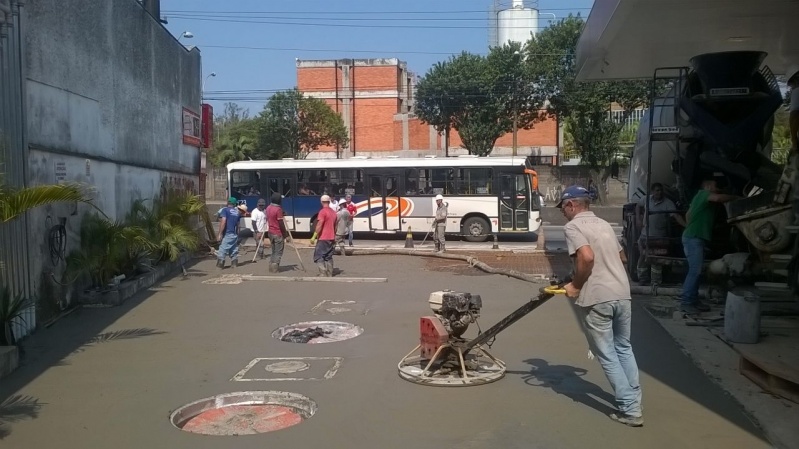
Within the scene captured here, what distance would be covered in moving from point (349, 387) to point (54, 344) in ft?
14.2

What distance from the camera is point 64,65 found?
35.7 feet

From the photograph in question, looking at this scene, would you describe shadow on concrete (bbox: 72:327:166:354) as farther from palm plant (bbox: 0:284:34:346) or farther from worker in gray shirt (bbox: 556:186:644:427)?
worker in gray shirt (bbox: 556:186:644:427)

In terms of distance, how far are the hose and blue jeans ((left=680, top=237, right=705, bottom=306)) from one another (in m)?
3.93

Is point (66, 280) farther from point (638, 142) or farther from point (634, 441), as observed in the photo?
point (638, 142)

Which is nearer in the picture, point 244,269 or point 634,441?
point 634,441

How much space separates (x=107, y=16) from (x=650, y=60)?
10.7m

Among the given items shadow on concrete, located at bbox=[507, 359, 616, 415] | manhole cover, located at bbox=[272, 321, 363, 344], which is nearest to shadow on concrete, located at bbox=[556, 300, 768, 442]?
shadow on concrete, located at bbox=[507, 359, 616, 415]

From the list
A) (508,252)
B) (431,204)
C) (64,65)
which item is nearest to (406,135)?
(431,204)

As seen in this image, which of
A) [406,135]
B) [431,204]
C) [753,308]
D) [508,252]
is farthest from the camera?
[406,135]

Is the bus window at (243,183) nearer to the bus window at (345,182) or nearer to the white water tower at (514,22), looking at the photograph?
the bus window at (345,182)

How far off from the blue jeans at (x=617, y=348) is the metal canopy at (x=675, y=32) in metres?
5.62

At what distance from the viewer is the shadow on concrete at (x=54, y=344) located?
259 inches

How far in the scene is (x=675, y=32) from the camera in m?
12.9

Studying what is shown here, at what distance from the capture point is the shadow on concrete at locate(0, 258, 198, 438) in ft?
21.6
